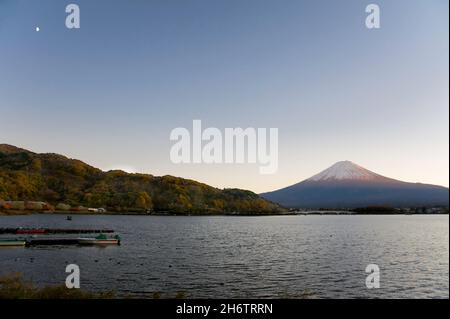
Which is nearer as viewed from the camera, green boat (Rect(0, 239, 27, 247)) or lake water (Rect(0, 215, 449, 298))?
lake water (Rect(0, 215, 449, 298))

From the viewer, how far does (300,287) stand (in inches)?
1662

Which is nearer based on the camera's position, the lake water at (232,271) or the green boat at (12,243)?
the lake water at (232,271)

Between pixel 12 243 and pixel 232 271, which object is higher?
pixel 12 243

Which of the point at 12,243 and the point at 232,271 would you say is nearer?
the point at 232,271
